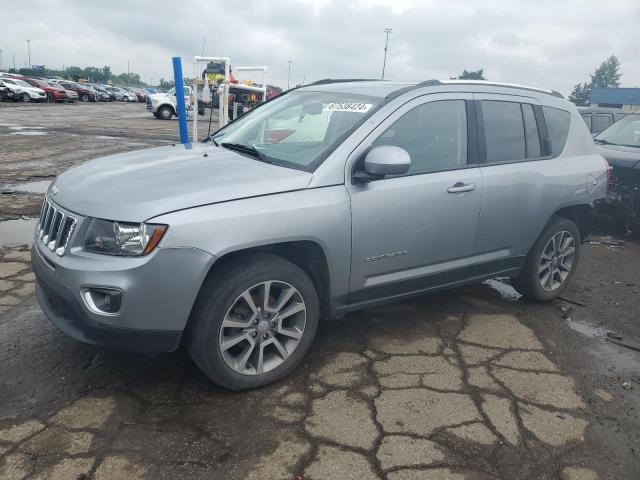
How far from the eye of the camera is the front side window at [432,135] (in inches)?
136

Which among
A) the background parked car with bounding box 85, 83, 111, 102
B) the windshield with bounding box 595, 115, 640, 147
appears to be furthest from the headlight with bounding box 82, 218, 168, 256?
the background parked car with bounding box 85, 83, 111, 102

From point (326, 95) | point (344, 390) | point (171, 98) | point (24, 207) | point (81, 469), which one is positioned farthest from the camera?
point (171, 98)

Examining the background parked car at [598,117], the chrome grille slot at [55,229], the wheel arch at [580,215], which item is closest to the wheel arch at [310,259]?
the chrome grille slot at [55,229]

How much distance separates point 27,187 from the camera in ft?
25.3

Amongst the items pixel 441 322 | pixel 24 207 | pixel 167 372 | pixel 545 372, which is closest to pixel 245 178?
pixel 167 372

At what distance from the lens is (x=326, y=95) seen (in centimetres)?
389

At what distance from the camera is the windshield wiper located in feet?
11.0

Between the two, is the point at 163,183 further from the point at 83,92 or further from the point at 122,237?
the point at 83,92

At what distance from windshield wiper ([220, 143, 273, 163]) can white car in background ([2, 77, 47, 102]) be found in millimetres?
35943

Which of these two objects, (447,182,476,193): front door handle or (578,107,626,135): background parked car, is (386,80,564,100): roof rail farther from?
(578,107,626,135): background parked car

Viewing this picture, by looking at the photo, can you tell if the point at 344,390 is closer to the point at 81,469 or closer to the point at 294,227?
the point at 294,227

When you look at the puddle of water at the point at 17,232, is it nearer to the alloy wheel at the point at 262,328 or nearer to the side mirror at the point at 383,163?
the alloy wheel at the point at 262,328

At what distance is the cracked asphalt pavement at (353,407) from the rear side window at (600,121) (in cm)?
896

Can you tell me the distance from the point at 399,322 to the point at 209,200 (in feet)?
6.51
